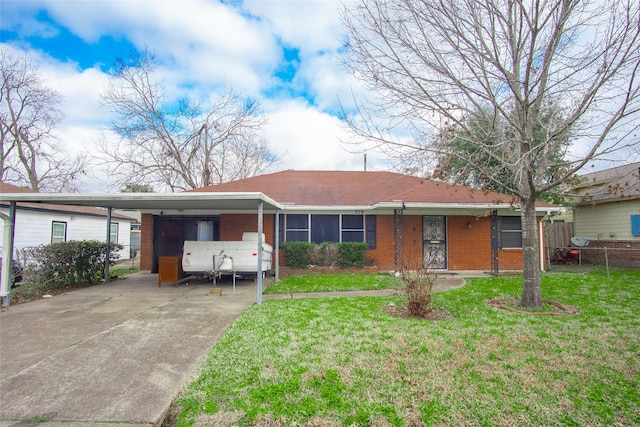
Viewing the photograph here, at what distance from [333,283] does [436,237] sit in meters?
5.14

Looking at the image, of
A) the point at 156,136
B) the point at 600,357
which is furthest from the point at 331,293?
the point at 156,136

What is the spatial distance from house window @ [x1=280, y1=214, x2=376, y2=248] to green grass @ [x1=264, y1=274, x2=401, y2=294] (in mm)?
1758

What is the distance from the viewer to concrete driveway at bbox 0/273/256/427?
321cm

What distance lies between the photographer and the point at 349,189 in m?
14.4

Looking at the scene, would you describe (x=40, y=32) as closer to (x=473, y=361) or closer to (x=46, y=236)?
(x=46, y=236)

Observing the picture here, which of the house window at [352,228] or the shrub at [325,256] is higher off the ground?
the house window at [352,228]

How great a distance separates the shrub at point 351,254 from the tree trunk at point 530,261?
19.2 ft

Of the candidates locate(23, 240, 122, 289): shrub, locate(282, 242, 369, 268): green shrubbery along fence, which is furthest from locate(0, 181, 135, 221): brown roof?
locate(282, 242, 369, 268): green shrubbery along fence

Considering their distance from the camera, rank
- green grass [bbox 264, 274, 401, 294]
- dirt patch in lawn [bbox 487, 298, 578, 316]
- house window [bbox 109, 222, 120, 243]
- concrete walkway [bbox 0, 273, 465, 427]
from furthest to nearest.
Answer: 1. house window [bbox 109, 222, 120, 243]
2. green grass [bbox 264, 274, 401, 294]
3. dirt patch in lawn [bbox 487, 298, 578, 316]
4. concrete walkway [bbox 0, 273, 465, 427]

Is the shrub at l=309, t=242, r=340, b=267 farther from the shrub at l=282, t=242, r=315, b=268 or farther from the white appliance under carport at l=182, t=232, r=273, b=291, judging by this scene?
the white appliance under carport at l=182, t=232, r=273, b=291

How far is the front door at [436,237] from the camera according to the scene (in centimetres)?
1302

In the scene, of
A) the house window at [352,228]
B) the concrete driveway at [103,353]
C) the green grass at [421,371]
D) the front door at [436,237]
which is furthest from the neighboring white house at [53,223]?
the front door at [436,237]

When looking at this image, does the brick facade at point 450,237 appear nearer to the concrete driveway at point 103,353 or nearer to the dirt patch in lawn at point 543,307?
the concrete driveway at point 103,353

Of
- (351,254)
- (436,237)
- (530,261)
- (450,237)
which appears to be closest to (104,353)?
(530,261)
